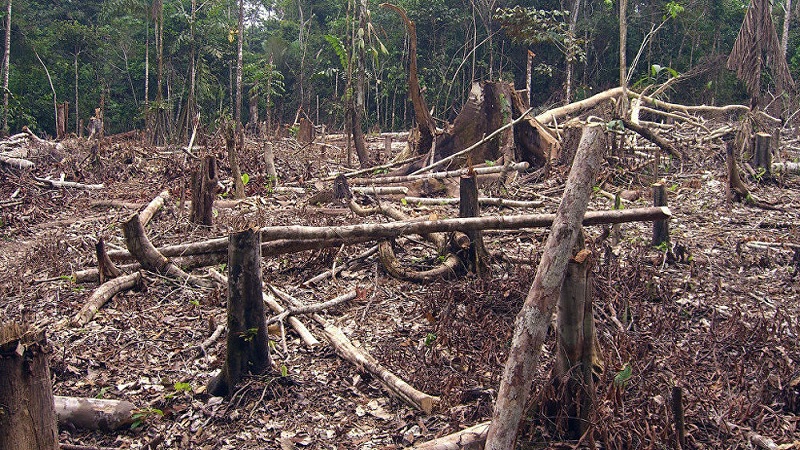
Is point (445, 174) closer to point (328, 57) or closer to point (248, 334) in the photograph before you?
point (248, 334)

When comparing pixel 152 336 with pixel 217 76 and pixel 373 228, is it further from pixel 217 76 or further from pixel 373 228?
pixel 217 76

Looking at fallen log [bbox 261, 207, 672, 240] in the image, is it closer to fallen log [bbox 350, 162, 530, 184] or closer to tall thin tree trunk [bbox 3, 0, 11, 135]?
fallen log [bbox 350, 162, 530, 184]

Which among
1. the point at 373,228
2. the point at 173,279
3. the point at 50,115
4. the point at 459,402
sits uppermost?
the point at 50,115

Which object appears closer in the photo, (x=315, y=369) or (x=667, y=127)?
(x=315, y=369)

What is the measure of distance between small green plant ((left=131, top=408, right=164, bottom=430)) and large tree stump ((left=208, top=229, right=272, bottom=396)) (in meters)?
0.33

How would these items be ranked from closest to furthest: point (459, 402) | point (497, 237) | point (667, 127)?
1. point (459, 402)
2. point (497, 237)
3. point (667, 127)

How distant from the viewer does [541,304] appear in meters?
2.45

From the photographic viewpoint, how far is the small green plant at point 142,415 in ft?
11.5

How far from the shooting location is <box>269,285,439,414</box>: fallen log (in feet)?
11.5

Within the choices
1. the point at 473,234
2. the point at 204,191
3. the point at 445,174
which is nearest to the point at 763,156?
the point at 445,174

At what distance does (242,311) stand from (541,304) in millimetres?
1974

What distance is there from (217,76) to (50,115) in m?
6.87

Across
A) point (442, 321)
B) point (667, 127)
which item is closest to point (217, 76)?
point (667, 127)

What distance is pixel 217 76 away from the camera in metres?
25.7
